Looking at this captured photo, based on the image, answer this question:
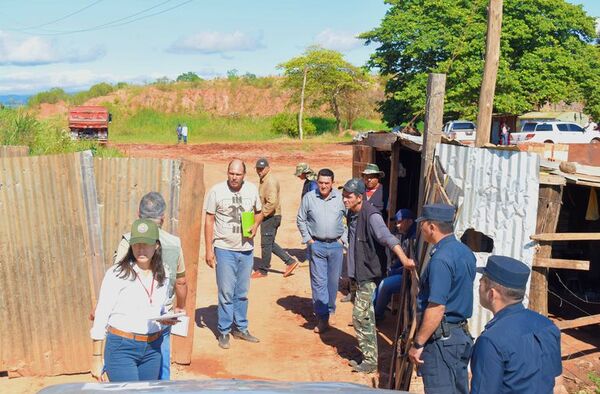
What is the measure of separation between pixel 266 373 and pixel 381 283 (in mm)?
1471

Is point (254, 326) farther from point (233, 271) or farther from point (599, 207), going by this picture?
point (599, 207)

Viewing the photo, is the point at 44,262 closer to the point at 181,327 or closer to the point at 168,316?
the point at 181,327

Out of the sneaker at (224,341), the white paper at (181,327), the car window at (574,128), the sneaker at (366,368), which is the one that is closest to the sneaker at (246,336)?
→ the sneaker at (224,341)

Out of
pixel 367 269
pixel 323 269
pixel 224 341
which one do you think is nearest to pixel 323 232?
pixel 323 269

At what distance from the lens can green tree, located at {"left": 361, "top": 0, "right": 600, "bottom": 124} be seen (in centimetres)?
3553

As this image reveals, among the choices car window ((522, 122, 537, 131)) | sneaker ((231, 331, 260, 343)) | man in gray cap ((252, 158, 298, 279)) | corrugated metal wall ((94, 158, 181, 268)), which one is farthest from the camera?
car window ((522, 122, 537, 131))

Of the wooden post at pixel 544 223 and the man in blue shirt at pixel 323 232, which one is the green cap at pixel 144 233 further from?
the wooden post at pixel 544 223

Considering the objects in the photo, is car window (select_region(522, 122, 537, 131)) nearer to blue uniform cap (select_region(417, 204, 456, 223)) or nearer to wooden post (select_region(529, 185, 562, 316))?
wooden post (select_region(529, 185, 562, 316))

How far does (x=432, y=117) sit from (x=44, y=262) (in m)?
3.85

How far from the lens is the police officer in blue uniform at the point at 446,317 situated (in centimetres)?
465

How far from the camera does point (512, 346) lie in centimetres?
327

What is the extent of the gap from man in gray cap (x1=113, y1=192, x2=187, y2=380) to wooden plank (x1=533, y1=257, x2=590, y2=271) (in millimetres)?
3952

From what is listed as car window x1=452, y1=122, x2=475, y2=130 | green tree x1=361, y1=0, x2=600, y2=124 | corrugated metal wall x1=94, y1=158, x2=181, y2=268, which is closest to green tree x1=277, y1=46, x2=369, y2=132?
green tree x1=361, y1=0, x2=600, y2=124

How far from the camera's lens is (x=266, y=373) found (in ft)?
23.3
